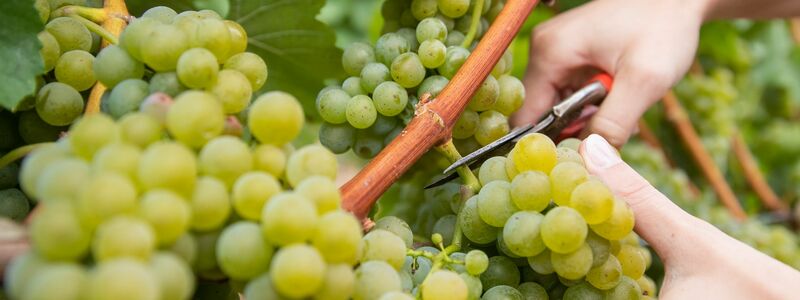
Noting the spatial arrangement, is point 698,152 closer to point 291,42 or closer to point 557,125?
point 557,125

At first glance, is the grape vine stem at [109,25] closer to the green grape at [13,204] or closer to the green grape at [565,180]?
the green grape at [13,204]

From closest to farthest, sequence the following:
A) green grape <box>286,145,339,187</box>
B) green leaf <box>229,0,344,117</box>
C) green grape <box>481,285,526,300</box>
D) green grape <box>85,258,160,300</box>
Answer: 1. green grape <box>85,258,160,300</box>
2. green grape <box>286,145,339,187</box>
3. green grape <box>481,285,526,300</box>
4. green leaf <box>229,0,344,117</box>

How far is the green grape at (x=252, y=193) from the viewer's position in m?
0.42

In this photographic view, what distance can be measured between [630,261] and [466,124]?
7.9 inches

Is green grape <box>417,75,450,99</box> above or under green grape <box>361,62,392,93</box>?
under

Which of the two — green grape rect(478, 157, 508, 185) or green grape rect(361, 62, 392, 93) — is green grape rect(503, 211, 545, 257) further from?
green grape rect(361, 62, 392, 93)

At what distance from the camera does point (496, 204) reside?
0.57 meters

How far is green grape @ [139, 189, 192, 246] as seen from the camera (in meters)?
0.39

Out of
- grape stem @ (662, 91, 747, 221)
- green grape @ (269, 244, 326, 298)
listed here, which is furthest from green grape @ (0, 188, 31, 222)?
grape stem @ (662, 91, 747, 221)

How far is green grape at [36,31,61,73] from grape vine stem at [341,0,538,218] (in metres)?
0.26

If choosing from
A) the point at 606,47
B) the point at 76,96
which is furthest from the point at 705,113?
the point at 76,96

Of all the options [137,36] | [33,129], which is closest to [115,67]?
[137,36]

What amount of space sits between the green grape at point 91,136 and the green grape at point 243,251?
0.09m

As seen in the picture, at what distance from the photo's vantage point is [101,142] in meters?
0.42
